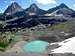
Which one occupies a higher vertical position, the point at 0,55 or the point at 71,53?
the point at 0,55

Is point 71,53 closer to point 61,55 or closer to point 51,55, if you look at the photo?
point 61,55

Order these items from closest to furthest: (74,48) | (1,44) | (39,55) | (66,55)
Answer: (66,55) → (74,48) → (39,55) → (1,44)

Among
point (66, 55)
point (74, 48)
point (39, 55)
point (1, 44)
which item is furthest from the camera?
point (1, 44)

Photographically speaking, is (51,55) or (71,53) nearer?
→ (71,53)

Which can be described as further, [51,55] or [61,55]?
[51,55]

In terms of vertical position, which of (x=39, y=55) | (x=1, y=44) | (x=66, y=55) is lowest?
(x=66, y=55)

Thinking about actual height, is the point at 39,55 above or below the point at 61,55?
above

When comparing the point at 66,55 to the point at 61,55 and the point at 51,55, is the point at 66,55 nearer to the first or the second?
the point at 61,55

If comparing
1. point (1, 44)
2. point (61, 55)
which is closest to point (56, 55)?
point (61, 55)

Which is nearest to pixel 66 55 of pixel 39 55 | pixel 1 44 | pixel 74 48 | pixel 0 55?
pixel 74 48
